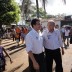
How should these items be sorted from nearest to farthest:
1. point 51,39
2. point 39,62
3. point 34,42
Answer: point 34,42, point 39,62, point 51,39

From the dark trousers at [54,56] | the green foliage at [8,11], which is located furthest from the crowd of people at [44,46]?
the green foliage at [8,11]

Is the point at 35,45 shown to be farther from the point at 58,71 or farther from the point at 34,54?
the point at 58,71

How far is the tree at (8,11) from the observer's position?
28719 millimetres

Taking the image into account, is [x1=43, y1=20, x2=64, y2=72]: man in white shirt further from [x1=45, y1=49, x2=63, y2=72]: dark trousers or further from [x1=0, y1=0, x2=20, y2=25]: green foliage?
[x1=0, y1=0, x2=20, y2=25]: green foliage

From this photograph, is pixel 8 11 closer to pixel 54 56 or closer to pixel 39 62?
pixel 54 56

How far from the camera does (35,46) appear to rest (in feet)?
19.0

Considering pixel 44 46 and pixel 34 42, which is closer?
pixel 34 42

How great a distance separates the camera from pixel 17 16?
29859mm

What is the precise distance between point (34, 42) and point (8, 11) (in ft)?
78.7

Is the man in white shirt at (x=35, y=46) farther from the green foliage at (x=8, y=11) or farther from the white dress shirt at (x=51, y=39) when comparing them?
the green foliage at (x=8, y=11)

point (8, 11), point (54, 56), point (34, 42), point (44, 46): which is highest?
point (8, 11)

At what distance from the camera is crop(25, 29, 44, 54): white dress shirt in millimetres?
5660

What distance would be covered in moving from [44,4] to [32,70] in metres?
21.6

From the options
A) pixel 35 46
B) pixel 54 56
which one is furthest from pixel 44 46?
pixel 35 46
